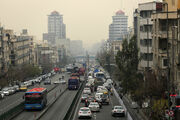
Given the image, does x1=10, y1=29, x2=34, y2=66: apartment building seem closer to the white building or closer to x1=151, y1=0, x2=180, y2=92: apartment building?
the white building

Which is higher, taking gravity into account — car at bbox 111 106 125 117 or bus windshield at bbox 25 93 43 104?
bus windshield at bbox 25 93 43 104

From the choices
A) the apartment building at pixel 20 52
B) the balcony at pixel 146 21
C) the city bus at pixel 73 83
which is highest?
the balcony at pixel 146 21

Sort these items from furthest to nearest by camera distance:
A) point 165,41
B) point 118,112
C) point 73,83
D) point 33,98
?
point 73,83 < point 165,41 < point 33,98 < point 118,112

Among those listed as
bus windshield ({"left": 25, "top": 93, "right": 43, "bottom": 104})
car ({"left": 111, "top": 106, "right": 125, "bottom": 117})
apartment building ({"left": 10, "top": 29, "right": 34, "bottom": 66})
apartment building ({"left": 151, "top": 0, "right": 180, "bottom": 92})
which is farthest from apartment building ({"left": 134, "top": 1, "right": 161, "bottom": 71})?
apartment building ({"left": 10, "top": 29, "right": 34, "bottom": 66})

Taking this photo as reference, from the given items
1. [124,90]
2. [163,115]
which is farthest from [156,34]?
[163,115]

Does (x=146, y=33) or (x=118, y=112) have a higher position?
(x=146, y=33)

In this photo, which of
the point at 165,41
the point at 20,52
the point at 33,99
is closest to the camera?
the point at 33,99

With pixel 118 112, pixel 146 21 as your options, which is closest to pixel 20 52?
pixel 146 21

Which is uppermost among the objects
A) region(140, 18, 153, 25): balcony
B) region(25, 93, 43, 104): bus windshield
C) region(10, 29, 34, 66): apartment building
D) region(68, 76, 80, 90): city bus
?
region(140, 18, 153, 25): balcony

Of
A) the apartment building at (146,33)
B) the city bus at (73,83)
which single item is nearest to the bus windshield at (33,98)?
the apartment building at (146,33)

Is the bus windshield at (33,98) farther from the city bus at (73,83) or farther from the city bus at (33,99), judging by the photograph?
the city bus at (73,83)

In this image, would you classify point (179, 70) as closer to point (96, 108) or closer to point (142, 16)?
point (96, 108)

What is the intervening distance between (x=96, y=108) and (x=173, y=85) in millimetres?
9690

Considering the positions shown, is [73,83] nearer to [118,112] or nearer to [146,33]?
[146,33]
